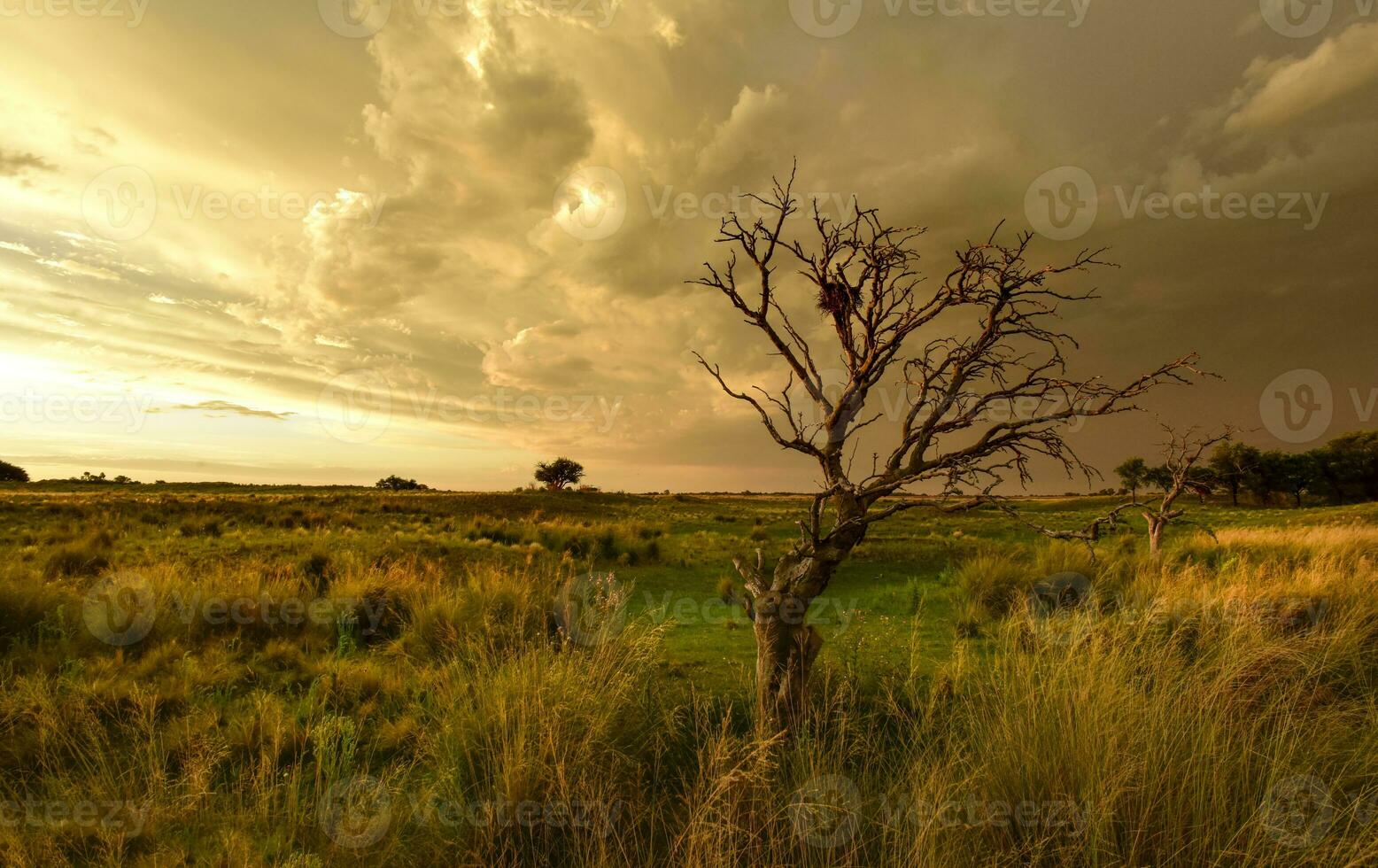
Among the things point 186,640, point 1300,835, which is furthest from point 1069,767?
point 186,640

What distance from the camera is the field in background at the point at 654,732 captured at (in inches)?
131

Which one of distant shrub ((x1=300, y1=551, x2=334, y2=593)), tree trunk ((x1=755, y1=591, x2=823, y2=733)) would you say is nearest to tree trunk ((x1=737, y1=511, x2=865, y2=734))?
tree trunk ((x1=755, y1=591, x2=823, y2=733))

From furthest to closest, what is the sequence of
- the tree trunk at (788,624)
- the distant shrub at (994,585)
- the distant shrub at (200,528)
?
the distant shrub at (200,528) → the distant shrub at (994,585) → the tree trunk at (788,624)

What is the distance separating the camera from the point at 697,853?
304 centimetres

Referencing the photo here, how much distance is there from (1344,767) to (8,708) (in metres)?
10.2

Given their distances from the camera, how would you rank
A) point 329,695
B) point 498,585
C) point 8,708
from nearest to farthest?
point 8,708 → point 329,695 → point 498,585

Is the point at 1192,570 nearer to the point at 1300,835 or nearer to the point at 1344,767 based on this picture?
the point at 1344,767

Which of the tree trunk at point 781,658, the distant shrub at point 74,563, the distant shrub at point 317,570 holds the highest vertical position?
the tree trunk at point 781,658

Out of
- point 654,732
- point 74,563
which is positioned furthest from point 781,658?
point 74,563

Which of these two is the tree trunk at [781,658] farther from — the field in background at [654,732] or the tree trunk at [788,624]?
the field in background at [654,732]

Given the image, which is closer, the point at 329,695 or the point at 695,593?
the point at 329,695

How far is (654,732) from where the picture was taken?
475cm

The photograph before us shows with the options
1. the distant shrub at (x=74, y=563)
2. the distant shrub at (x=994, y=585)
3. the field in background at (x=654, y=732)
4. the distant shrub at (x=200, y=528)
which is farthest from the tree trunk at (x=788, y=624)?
the distant shrub at (x=200, y=528)

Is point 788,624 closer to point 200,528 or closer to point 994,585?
point 994,585
